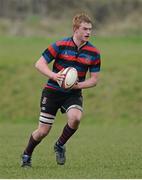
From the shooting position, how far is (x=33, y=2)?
45250 mm

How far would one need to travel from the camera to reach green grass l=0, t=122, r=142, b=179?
33.2ft

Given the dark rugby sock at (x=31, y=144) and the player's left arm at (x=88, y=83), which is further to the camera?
the dark rugby sock at (x=31, y=144)

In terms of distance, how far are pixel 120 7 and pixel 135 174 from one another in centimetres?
3638

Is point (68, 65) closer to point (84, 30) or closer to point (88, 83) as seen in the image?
point (88, 83)

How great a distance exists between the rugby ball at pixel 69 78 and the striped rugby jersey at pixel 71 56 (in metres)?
0.19

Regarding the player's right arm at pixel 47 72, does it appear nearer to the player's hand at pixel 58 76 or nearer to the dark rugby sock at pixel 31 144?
the player's hand at pixel 58 76

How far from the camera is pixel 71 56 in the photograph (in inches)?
428

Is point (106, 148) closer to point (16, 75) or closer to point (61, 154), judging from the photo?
point (61, 154)

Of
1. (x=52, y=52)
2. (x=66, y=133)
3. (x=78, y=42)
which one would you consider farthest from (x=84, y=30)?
(x=66, y=133)

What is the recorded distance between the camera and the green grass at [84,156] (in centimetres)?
1013

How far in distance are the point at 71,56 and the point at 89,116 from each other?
13.8 meters

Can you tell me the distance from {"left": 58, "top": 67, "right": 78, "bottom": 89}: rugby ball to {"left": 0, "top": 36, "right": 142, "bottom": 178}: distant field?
1132mm

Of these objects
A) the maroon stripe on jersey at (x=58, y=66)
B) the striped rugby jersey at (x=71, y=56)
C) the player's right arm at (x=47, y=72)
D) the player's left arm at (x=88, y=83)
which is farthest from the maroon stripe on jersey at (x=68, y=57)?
the player's left arm at (x=88, y=83)

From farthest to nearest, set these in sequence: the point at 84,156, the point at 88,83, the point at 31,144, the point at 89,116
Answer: the point at 89,116, the point at 84,156, the point at 31,144, the point at 88,83
